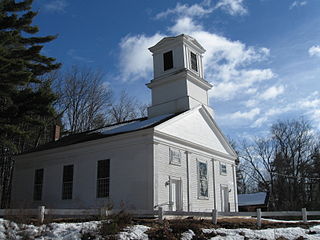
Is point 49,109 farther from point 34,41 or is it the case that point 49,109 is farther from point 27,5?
point 27,5

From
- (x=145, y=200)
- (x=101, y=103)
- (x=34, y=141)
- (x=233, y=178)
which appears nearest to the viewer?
(x=145, y=200)

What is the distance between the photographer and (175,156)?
19.2m

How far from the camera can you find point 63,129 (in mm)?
36812

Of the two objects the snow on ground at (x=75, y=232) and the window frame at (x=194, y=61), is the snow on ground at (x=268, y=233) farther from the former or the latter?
the window frame at (x=194, y=61)

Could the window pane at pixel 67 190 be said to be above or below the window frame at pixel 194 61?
below

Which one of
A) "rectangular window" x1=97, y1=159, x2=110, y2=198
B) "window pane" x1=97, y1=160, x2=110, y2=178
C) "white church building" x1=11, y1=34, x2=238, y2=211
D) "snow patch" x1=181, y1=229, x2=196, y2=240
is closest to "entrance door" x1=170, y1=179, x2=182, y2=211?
"white church building" x1=11, y1=34, x2=238, y2=211

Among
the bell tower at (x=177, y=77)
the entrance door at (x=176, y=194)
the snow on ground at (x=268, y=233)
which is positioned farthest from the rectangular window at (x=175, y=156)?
the snow on ground at (x=268, y=233)

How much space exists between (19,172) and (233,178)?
15517 millimetres

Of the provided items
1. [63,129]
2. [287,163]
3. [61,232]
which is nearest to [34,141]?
[63,129]

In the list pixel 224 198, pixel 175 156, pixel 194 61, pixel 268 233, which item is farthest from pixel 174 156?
pixel 194 61

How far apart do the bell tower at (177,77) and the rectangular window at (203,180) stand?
411 centimetres

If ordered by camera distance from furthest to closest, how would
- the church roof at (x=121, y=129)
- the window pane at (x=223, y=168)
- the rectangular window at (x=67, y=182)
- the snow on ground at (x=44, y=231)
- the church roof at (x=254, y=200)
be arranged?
the church roof at (x=254, y=200) < the window pane at (x=223, y=168) < the rectangular window at (x=67, y=182) < the church roof at (x=121, y=129) < the snow on ground at (x=44, y=231)

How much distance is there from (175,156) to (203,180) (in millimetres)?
2940

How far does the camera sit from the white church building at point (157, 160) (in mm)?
18016
